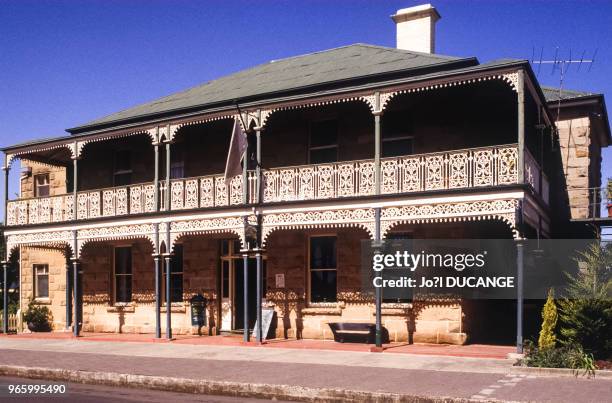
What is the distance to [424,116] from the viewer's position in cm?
1761

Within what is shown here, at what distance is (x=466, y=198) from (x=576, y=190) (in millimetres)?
Answer: 6818

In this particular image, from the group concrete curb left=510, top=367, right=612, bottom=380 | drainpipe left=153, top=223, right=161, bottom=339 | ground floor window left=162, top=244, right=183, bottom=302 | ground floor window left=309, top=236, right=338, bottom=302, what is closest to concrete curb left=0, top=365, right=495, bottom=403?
concrete curb left=510, top=367, right=612, bottom=380

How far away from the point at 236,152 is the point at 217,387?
281 inches

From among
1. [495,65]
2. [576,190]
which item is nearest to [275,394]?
[495,65]

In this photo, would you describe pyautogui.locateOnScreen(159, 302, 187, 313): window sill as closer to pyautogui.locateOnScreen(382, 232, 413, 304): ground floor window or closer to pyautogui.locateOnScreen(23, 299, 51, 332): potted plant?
pyautogui.locateOnScreen(23, 299, 51, 332): potted plant

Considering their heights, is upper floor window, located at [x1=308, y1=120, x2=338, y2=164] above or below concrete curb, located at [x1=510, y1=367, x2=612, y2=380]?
above

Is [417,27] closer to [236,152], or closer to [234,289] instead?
[236,152]

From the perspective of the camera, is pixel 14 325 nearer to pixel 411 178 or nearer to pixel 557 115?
pixel 411 178

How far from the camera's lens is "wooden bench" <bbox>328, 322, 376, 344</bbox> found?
17188mm

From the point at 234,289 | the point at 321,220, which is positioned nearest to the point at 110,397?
the point at 321,220

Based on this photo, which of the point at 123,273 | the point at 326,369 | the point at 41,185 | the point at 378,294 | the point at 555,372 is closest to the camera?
the point at 555,372

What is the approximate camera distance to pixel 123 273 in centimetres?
2217

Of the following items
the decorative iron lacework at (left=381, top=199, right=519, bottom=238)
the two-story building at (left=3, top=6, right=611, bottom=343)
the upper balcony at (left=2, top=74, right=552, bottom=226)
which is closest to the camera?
the decorative iron lacework at (left=381, top=199, right=519, bottom=238)

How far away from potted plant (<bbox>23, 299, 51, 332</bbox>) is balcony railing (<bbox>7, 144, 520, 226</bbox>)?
3.06 metres
